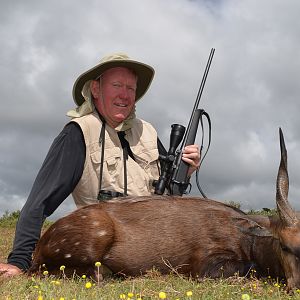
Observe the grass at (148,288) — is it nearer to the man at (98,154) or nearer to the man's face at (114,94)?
the man at (98,154)

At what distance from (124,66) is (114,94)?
0.52 metres

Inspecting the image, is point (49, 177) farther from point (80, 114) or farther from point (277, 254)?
point (277, 254)

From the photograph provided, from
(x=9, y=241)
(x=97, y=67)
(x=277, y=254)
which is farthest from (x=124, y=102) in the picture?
(x=9, y=241)

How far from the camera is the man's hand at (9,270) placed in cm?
637

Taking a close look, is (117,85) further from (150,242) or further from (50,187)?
(150,242)

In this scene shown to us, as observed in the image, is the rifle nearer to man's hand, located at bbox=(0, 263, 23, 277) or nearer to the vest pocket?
the vest pocket

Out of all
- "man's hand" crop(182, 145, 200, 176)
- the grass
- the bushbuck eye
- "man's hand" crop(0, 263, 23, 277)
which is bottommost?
"man's hand" crop(0, 263, 23, 277)

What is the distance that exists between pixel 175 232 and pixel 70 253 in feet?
4.15

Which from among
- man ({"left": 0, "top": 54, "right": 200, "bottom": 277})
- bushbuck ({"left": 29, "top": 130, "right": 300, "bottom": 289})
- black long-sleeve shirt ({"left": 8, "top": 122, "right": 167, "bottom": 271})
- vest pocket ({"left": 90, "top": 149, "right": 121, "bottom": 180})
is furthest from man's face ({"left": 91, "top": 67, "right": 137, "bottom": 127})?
bushbuck ({"left": 29, "top": 130, "right": 300, "bottom": 289})

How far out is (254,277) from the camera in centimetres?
632

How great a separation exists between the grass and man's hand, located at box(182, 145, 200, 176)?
205 centimetres

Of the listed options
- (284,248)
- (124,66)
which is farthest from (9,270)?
(124,66)

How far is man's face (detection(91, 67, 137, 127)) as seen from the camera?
8016 mm

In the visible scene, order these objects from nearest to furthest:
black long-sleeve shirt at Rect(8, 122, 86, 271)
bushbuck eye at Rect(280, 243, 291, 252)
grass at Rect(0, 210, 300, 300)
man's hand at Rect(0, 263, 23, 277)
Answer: grass at Rect(0, 210, 300, 300), bushbuck eye at Rect(280, 243, 291, 252), man's hand at Rect(0, 263, 23, 277), black long-sleeve shirt at Rect(8, 122, 86, 271)
